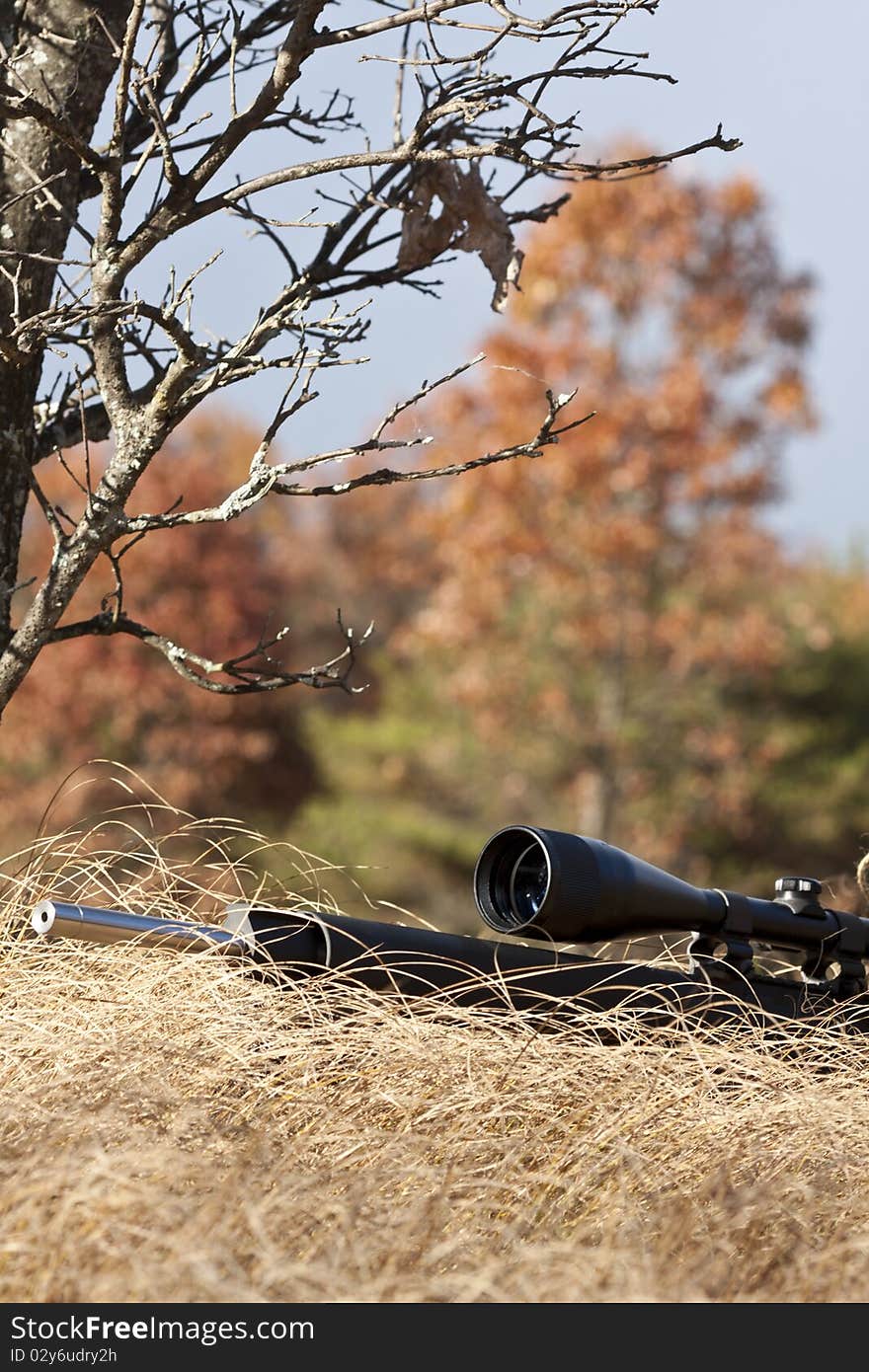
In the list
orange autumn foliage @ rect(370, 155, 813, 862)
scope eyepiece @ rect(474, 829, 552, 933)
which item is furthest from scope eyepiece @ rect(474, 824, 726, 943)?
orange autumn foliage @ rect(370, 155, 813, 862)

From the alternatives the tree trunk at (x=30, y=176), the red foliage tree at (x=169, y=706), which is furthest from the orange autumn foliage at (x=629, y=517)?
the tree trunk at (x=30, y=176)

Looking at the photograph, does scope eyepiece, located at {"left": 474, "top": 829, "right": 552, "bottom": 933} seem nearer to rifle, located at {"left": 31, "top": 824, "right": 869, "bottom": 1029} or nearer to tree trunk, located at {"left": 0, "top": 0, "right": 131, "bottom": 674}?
rifle, located at {"left": 31, "top": 824, "right": 869, "bottom": 1029}

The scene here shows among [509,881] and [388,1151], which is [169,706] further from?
[388,1151]

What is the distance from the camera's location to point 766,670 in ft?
57.8

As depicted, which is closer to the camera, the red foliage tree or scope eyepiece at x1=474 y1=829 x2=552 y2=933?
scope eyepiece at x1=474 y1=829 x2=552 y2=933

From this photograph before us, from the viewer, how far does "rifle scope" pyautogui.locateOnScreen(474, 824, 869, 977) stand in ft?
12.2

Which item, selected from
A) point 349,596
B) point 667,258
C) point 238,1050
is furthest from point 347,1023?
point 349,596

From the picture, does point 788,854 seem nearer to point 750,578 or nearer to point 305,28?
point 750,578

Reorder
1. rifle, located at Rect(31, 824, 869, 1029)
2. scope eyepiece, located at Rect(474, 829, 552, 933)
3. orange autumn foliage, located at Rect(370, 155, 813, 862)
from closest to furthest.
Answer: rifle, located at Rect(31, 824, 869, 1029) → scope eyepiece, located at Rect(474, 829, 552, 933) → orange autumn foliage, located at Rect(370, 155, 813, 862)

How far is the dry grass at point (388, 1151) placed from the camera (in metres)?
2.53

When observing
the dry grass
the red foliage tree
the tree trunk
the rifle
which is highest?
the red foliage tree

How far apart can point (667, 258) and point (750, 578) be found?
4.05 m

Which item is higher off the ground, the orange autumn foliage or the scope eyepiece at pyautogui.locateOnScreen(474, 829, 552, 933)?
the orange autumn foliage

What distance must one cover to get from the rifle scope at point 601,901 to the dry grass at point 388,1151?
0.27 m
